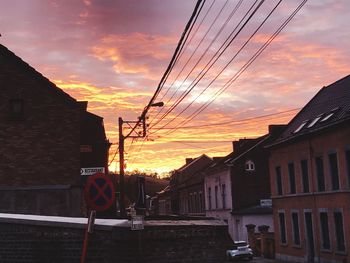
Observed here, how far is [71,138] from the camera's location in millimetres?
25781

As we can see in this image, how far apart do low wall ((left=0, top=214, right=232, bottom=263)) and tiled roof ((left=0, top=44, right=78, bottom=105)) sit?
15.2 m

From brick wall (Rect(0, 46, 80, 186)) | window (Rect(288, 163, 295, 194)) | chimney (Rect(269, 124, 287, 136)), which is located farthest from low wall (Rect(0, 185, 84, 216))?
chimney (Rect(269, 124, 287, 136))

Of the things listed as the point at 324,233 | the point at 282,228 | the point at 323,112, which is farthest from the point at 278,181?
the point at 324,233

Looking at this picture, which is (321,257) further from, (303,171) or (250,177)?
(250,177)

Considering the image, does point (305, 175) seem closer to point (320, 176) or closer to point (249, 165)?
point (320, 176)

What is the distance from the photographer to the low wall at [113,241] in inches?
404

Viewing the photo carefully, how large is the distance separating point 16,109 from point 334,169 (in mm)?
18049

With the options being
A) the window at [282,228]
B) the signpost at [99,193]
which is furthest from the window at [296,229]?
the signpost at [99,193]

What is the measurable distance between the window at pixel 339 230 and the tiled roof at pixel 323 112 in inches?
200

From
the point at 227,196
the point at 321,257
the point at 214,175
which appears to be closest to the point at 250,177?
the point at 227,196

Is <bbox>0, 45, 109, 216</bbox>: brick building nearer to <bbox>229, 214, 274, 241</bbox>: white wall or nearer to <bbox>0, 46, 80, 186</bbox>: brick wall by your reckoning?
<bbox>0, 46, 80, 186</bbox>: brick wall

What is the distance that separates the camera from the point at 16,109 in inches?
1026

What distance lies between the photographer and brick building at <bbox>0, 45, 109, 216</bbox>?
25.2 metres

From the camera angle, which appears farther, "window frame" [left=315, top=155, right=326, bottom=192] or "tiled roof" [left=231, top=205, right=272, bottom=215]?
"tiled roof" [left=231, top=205, right=272, bottom=215]
